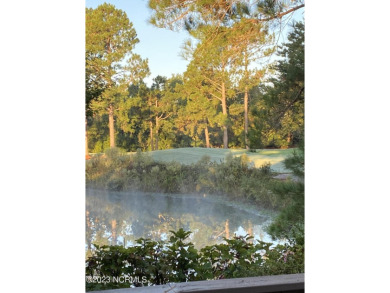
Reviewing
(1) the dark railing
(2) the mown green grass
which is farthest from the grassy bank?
(1) the dark railing

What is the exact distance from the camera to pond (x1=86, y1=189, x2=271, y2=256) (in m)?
2.67

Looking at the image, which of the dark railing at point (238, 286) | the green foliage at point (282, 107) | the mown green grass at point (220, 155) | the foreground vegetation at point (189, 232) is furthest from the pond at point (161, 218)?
the dark railing at point (238, 286)

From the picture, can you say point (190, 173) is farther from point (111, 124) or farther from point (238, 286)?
point (238, 286)

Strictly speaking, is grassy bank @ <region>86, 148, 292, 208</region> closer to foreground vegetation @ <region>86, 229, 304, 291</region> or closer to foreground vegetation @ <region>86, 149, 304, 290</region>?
foreground vegetation @ <region>86, 149, 304, 290</region>

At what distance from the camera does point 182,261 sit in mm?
2734

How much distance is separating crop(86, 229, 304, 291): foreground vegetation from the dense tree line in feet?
2.05

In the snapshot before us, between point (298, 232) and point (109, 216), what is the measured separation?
4.19ft
